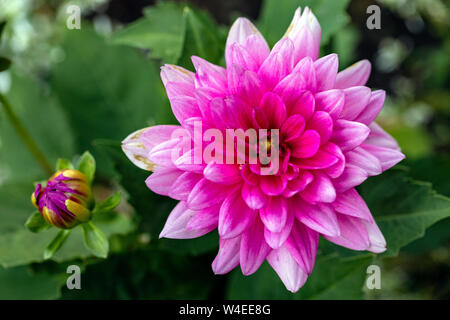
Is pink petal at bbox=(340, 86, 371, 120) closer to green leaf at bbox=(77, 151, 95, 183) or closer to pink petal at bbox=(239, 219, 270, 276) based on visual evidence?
pink petal at bbox=(239, 219, 270, 276)

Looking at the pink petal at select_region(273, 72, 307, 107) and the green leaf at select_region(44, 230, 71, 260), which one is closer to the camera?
the pink petal at select_region(273, 72, 307, 107)

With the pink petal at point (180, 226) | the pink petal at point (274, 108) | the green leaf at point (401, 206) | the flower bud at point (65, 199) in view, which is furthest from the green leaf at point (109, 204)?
the green leaf at point (401, 206)

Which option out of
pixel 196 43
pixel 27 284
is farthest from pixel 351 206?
pixel 27 284

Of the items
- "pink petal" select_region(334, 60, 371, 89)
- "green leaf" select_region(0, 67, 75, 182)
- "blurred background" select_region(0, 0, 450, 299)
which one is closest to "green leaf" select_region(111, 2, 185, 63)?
"blurred background" select_region(0, 0, 450, 299)

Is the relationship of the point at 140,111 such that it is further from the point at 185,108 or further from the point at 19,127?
the point at 185,108

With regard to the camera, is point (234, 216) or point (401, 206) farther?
point (401, 206)

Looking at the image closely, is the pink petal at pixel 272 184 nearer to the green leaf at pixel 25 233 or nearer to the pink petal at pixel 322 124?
the pink petal at pixel 322 124
